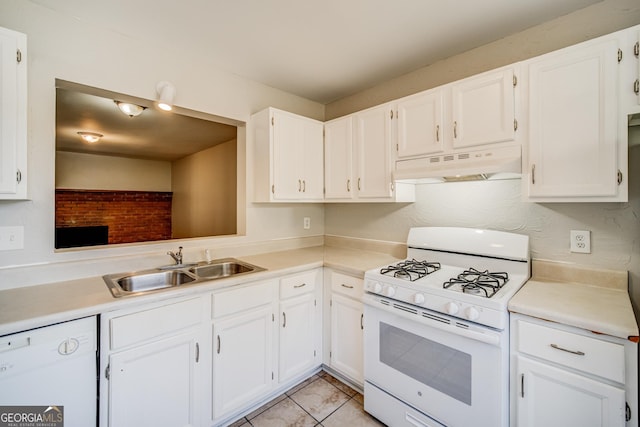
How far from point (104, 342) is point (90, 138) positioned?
4.08 metres

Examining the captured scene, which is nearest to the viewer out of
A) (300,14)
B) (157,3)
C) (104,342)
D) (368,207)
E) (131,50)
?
(104,342)

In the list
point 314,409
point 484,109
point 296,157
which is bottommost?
point 314,409

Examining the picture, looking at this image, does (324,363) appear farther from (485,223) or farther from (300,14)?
(300,14)

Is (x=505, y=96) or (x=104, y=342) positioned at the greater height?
(x=505, y=96)

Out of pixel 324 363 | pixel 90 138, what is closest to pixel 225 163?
pixel 90 138

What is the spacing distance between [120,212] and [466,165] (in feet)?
22.3

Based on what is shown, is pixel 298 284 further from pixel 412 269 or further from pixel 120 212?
pixel 120 212

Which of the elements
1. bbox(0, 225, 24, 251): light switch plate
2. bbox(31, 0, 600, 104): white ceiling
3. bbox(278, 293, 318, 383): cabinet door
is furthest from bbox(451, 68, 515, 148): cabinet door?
bbox(0, 225, 24, 251): light switch plate

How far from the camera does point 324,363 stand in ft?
7.31

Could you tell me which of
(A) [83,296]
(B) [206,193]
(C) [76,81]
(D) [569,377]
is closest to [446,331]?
(D) [569,377]

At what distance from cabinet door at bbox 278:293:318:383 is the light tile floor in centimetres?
14

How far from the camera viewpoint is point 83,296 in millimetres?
1342

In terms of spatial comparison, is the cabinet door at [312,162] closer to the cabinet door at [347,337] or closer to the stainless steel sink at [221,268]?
the stainless steel sink at [221,268]

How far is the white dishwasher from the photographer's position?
106cm
